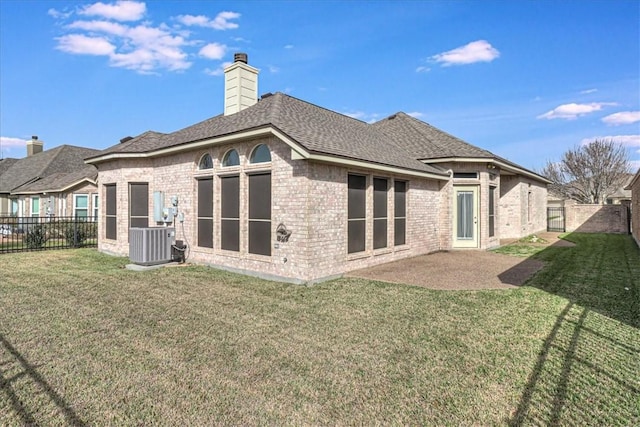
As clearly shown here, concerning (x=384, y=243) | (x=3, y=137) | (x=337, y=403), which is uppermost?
(x=3, y=137)

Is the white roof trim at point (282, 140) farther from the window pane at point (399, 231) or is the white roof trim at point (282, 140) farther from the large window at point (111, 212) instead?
the window pane at point (399, 231)

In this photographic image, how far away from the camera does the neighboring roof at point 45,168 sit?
82.4 feet

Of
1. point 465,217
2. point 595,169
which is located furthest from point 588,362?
point 595,169

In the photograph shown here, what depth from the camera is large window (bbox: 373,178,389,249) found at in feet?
31.9

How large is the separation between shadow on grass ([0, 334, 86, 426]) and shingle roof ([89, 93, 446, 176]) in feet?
17.7

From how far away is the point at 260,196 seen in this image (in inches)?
333

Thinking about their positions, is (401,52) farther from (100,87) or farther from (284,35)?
(100,87)

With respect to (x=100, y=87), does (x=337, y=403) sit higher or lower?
lower

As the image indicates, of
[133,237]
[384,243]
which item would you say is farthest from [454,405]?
[133,237]

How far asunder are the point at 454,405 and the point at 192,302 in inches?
189

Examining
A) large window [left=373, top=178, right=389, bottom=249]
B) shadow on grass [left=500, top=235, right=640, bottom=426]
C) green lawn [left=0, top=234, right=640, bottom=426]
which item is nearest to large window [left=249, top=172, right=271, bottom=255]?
green lawn [left=0, top=234, right=640, bottom=426]

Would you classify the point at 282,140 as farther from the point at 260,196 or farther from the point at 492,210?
the point at 492,210

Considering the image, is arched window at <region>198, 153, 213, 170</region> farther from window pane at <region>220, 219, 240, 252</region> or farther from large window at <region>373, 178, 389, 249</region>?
large window at <region>373, 178, 389, 249</region>

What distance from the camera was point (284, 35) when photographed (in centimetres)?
1312
